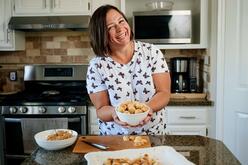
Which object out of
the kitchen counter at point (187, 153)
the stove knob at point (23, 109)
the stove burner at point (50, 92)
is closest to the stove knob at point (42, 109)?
the stove knob at point (23, 109)

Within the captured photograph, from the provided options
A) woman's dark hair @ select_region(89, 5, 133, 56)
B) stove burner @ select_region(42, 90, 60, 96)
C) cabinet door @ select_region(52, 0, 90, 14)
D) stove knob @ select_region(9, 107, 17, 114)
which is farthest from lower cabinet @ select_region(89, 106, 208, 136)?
woman's dark hair @ select_region(89, 5, 133, 56)

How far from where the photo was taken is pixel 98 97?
1647 mm

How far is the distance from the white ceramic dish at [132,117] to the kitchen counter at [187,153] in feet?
0.54

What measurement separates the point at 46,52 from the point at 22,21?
0.48 meters

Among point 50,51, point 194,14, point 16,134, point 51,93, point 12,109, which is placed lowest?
point 16,134

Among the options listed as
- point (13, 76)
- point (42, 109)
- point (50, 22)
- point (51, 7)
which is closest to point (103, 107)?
point (42, 109)

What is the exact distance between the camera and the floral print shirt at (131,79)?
1622 mm

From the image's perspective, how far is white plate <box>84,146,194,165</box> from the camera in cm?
118

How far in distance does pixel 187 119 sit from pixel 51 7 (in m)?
1.60

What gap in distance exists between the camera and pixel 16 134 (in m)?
2.82

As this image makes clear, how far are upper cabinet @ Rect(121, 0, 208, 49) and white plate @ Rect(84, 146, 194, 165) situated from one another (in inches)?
68.1

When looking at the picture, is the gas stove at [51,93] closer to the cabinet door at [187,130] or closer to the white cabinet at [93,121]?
the white cabinet at [93,121]

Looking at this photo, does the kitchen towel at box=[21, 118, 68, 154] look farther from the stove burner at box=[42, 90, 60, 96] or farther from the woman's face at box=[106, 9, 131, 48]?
the woman's face at box=[106, 9, 131, 48]

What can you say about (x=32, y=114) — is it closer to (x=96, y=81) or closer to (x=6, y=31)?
(x=6, y=31)
